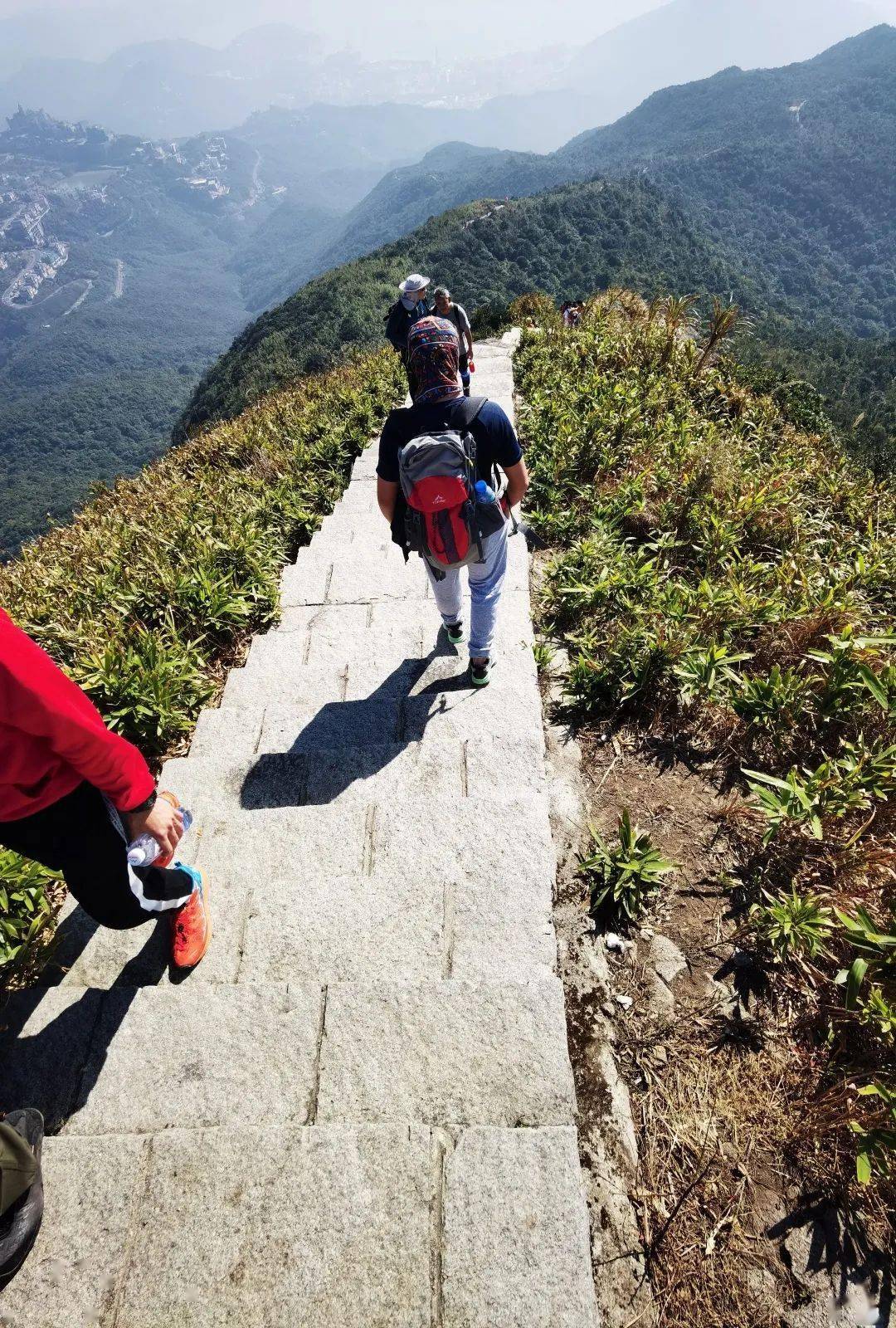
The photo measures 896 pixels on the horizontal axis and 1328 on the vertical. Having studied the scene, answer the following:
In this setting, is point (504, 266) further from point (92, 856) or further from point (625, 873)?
point (92, 856)

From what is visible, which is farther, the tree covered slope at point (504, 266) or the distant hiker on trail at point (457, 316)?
the tree covered slope at point (504, 266)

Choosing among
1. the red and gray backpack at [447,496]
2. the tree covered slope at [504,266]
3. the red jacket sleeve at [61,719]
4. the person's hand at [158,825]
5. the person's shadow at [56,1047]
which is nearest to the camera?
the red jacket sleeve at [61,719]

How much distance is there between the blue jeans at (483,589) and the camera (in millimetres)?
3291

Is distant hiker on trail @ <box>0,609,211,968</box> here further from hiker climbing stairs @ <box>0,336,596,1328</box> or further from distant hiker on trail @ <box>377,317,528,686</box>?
distant hiker on trail @ <box>377,317,528,686</box>

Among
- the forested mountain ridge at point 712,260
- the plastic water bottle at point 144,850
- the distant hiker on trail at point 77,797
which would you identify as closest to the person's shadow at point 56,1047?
the distant hiker on trail at point 77,797

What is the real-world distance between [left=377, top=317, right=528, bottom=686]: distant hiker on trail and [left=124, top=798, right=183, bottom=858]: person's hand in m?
1.75

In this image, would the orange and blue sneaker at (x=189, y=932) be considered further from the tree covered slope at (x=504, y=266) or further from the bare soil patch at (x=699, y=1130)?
the tree covered slope at (x=504, y=266)

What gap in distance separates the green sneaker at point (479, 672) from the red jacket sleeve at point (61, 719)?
212cm

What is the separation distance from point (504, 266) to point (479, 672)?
121236 mm

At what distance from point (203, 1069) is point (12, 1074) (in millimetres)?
711

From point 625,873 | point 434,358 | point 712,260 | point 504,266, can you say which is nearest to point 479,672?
point 625,873

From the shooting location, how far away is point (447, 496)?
9.57ft

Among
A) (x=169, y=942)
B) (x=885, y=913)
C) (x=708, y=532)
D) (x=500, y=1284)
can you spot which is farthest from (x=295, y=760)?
(x=708, y=532)

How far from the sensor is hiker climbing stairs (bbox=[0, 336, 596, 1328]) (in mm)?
1696
